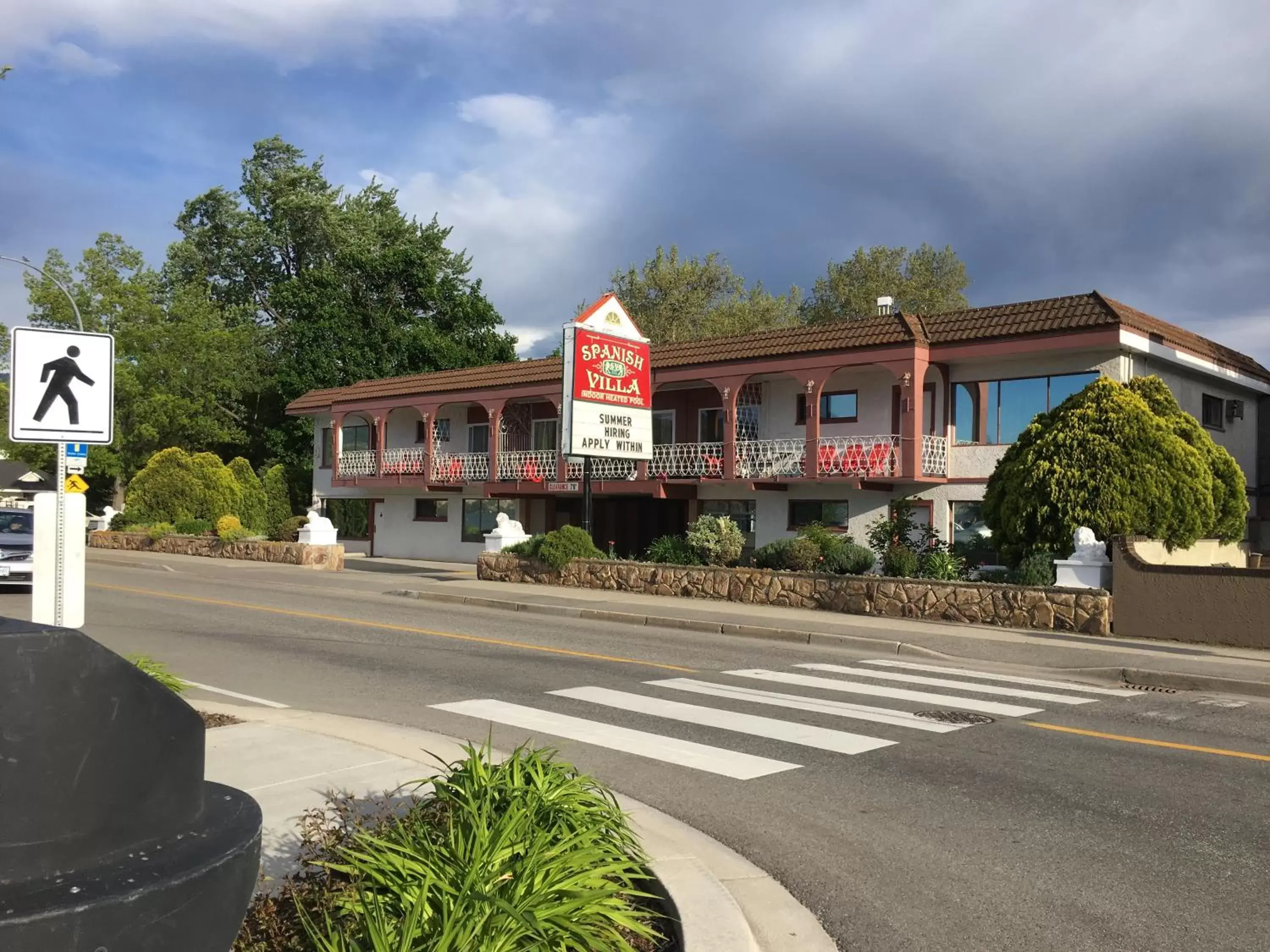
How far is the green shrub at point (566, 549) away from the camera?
78.6 feet

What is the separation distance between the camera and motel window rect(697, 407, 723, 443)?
30906mm

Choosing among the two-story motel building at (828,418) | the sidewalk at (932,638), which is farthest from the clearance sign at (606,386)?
the sidewalk at (932,638)

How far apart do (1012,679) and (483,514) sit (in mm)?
25756

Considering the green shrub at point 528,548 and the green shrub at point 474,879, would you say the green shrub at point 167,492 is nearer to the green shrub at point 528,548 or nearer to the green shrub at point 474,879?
the green shrub at point 528,548

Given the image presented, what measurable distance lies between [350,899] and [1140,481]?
17.3 m

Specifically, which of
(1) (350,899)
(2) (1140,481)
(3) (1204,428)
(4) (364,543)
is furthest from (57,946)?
(4) (364,543)

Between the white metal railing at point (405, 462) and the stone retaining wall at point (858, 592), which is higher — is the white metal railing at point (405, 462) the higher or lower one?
the higher one

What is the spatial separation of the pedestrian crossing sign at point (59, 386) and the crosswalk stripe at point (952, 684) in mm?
8619

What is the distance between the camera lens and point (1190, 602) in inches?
629

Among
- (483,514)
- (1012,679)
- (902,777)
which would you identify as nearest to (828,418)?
(483,514)

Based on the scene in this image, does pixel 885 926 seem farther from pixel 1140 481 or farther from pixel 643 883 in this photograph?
pixel 1140 481

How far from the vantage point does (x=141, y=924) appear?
1.92 metres

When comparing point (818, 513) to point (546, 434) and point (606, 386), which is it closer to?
→ point (606, 386)

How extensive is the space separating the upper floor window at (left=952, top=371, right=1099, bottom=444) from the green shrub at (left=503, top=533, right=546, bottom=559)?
34.8 ft
